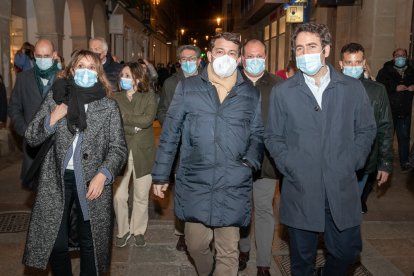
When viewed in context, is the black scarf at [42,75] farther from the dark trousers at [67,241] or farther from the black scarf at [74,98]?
the dark trousers at [67,241]

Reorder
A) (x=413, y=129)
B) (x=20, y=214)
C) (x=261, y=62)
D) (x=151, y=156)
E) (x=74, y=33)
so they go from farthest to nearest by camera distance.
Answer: (x=74, y=33) < (x=413, y=129) < (x=20, y=214) < (x=151, y=156) < (x=261, y=62)

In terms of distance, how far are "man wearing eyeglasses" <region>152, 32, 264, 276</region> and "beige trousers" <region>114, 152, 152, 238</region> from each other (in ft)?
5.01

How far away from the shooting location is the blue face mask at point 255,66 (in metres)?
4.70

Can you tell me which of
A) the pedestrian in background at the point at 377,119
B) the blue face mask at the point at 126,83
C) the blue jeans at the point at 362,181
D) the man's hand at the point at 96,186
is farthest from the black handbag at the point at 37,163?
the blue jeans at the point at 362,181

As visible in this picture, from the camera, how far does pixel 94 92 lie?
3758mm

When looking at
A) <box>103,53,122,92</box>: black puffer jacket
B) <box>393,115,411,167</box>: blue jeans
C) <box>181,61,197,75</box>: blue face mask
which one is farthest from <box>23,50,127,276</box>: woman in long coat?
<box>393,115,411,167</box>: blue jeans

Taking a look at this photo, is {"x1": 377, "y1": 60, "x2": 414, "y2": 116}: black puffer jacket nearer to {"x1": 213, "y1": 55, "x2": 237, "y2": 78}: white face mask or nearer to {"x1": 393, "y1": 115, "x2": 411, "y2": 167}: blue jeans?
{"x1": 393, "y1": 115, "x2": 411, "y2": 167}: blue jeans

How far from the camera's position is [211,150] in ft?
12.5

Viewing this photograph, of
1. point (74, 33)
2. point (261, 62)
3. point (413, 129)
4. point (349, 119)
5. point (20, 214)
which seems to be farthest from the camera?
point (74, 33)

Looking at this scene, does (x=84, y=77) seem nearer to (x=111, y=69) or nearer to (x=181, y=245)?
(x=181, y=245)

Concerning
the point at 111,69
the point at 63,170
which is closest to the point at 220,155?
the point at 63,170

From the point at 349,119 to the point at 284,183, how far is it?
0.65 meters

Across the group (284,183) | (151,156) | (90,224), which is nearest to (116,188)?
(151,156)

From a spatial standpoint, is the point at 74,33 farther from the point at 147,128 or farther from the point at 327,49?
the point at 327,49
